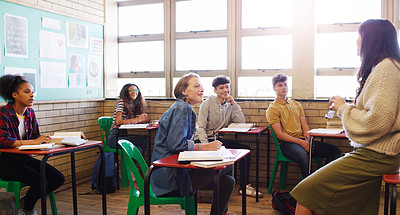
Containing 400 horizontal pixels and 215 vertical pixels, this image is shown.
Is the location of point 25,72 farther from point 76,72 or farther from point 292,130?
point 292,130

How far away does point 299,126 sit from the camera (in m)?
4.23

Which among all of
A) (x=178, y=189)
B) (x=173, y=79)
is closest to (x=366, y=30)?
(x=178, y=189)

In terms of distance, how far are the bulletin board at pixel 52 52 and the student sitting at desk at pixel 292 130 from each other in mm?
2654

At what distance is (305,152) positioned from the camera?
153 inches

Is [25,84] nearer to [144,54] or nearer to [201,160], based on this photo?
[201,160]

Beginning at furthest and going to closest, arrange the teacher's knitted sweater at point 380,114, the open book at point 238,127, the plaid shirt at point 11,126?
the open book at point 238,127
the plaid shirt at point 11,126
the teacher's knitted sweater at point 380,114

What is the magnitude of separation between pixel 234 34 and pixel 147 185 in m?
3.38

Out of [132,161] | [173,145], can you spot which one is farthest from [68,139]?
[173,145]

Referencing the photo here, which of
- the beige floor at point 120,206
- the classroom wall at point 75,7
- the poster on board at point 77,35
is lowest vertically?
the beige floor at point 120,206

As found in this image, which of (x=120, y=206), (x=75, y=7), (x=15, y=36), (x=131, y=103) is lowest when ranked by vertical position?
(x=120, y=206)

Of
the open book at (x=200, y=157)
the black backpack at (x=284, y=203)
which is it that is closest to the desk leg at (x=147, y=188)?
the open book at (x=200, y=157)

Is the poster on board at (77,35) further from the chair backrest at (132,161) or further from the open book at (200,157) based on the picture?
the open book at (200,157)

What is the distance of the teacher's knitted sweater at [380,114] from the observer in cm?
179

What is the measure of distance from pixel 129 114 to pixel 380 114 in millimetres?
3499
